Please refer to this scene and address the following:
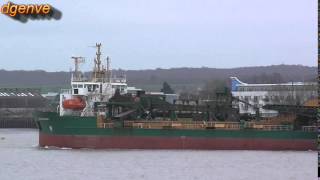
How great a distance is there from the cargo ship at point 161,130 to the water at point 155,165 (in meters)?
1.63

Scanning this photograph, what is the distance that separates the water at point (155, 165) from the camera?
34.3 meters

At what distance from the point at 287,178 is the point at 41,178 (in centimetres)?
1017

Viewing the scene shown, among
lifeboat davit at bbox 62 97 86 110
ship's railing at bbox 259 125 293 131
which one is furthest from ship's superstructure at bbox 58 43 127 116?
ship's railing at bbox 259 125 293 131

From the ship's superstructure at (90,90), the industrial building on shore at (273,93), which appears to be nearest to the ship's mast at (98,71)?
the ship's superstructure at (90,90)

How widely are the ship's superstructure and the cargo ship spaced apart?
1203 mm

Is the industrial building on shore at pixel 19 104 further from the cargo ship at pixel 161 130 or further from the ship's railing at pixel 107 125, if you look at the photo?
the ship's railing at pixel 107 125

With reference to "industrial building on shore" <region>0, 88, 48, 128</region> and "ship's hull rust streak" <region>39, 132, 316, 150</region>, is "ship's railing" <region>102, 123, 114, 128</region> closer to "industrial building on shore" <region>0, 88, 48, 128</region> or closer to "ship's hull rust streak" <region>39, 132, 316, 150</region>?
"ship's hull rust streak" <region>39, 132, 316, 150</region>

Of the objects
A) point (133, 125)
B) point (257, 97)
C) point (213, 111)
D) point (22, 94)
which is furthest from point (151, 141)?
point (22, 94)

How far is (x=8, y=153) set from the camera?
47.4 metres

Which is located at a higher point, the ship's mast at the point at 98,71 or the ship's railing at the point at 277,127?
the ship's mast at the point at 98,71

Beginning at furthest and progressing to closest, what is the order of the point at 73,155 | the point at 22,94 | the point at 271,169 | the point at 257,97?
the point at 22,94
the point at 257,97
the point at 73,155
the point at 271,169

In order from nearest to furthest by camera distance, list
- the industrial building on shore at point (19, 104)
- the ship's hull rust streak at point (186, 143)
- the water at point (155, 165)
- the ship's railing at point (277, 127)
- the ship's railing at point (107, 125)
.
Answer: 1. the water at point (155, 165)
2. the ship's hull rust streak at point (186, 143)
3. the ship's railing at point (107, 125)
4. the ship's railing at point (277, 127)
5. the industrial building on shore at point (19, 104)

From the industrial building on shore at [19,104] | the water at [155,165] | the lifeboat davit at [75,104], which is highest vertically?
the industrial building on shore at [19,104]

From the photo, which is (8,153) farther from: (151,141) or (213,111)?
(213,111)
